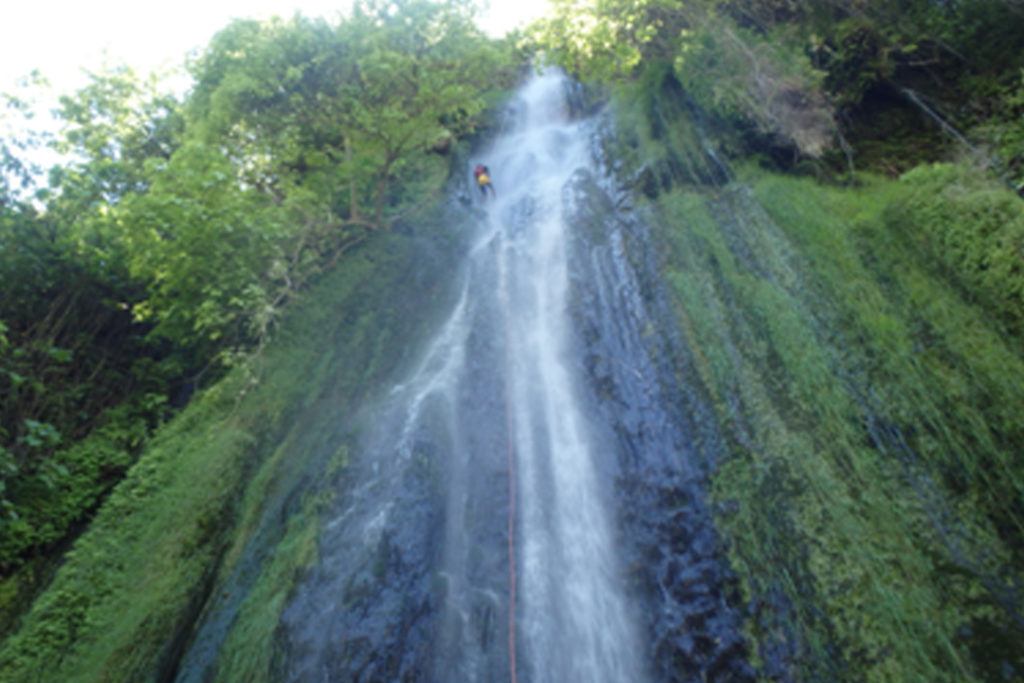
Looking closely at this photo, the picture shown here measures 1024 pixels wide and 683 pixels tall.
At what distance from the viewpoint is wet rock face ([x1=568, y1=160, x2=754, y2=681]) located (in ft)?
14.8

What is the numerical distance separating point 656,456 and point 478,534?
2.44m

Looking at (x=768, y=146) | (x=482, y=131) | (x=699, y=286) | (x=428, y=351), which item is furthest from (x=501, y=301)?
(x=482, y=131)

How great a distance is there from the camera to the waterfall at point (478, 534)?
185 inches

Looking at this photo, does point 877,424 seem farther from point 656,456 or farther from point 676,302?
point 676,302

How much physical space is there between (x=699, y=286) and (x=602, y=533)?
3973 mm

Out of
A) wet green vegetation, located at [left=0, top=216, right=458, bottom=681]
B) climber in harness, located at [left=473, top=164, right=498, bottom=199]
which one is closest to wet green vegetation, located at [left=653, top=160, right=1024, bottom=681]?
wet green vegetation, located at [left=0, top=216, right=458, bottom=681]

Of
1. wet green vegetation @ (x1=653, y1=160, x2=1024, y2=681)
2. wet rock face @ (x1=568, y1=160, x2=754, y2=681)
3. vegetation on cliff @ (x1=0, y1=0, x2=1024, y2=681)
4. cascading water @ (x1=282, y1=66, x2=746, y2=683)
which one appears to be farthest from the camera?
cascading water @ (x1=282, y1=66, x2=746, y2=683)

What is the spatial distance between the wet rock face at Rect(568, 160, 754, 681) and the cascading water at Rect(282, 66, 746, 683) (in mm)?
A: 22

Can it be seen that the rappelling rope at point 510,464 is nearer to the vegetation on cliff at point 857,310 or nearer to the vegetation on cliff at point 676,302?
the vegetation on cliff at point 676,302

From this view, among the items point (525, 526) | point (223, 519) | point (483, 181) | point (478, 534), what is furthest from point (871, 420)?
point (483, 181)

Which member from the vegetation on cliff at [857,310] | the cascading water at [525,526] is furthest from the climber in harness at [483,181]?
the cascading water at [525,526]

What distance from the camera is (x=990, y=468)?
14.4 ft

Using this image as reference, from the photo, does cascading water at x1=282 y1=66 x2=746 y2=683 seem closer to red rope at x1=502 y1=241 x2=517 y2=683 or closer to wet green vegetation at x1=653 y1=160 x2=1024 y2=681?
red rope at x1=502 y1=241 x2=517 y2=683

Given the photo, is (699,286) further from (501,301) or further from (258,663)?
(258,663)
